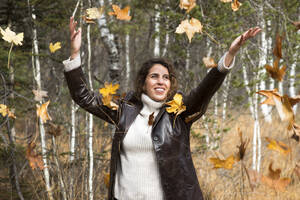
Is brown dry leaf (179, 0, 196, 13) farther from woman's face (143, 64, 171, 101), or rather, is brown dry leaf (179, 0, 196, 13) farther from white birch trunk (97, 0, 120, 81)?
white birch trunk (97, 0, 120, 81)

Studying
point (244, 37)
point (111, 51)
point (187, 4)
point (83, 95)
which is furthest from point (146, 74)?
point (111, 51)

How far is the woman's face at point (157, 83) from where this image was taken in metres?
1.72

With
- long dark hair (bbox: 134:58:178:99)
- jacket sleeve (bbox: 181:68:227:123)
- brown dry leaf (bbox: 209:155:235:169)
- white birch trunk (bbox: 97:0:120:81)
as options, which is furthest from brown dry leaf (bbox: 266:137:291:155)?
white birch trunk (bbox: 97:0:120:81)

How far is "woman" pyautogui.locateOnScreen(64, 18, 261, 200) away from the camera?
60.9 inches

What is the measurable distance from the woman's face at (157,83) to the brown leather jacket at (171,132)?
11cm

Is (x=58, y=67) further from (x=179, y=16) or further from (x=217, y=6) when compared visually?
(x=217, y=6)

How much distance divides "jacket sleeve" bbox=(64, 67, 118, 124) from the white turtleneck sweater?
177mm

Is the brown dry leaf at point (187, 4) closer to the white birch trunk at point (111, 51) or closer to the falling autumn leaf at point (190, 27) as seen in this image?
the falling autumn leaf at point (190, 27)

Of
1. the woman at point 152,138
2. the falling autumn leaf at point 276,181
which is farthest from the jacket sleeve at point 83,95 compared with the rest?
the falling autumn leaf at point 276,181

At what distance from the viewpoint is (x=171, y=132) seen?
162 centimetres

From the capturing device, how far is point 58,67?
15.1 ft

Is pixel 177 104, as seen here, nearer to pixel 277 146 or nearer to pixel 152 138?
pixel 152 138

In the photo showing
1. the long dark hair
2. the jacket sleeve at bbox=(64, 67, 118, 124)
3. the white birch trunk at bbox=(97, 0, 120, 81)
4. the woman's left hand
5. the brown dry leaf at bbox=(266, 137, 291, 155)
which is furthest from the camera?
the white birch trunk at bbox=(97, 0, 120, 81)

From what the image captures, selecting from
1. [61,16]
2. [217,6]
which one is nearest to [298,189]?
[217,6]
